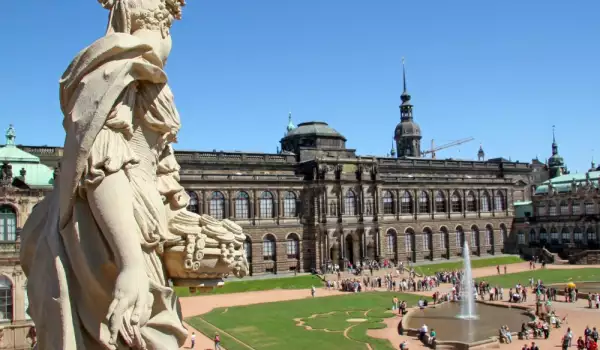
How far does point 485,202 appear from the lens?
3118 inches

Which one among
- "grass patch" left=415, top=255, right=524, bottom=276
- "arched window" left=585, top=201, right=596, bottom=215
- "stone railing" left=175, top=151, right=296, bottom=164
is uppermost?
"stone railing" left=175, top=151, right=296, bottom=164

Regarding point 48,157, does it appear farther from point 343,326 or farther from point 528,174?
point 528,174

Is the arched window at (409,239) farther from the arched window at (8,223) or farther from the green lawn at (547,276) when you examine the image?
the arched window at (8,223)

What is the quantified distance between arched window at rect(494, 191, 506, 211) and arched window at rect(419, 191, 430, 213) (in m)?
13.1

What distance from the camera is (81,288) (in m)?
5.06

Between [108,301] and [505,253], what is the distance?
81.9 metres

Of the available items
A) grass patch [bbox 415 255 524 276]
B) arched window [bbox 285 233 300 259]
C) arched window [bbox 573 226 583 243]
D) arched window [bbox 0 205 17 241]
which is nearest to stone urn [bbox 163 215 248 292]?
arched window [bbox 0 205 17 241]

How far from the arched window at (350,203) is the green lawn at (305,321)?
61.9 ft

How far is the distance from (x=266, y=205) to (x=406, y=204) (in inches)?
809

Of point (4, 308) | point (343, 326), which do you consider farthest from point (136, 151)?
point (343, 326)

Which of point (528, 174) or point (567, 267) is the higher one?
point (528, 174)

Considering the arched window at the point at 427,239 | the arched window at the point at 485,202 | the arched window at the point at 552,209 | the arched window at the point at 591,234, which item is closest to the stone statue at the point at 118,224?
the arched window at the point at 427,239

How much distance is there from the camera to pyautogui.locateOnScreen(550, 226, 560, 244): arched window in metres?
77.0

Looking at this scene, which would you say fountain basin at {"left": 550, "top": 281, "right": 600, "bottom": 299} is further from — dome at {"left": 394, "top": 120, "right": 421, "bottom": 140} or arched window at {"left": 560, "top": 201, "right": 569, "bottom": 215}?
dome at {"left": 394, "top": 120, "right": 421, "bottom": 140}
